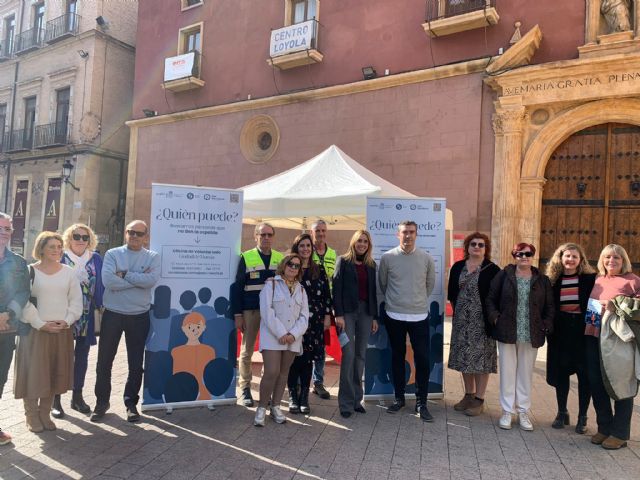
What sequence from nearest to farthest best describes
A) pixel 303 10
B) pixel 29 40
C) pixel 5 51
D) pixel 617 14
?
pixel 617 14
pixel 303 10
pixel 29 40
pixel 5 51

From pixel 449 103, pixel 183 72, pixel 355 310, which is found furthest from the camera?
pixel 183 72

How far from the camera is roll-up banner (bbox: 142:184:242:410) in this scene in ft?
15.3

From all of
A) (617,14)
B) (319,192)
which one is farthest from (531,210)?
(319,192)

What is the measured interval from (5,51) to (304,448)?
2579cm

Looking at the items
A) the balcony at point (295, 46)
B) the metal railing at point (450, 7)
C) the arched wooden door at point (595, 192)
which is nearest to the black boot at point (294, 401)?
the arched wooden door at point (595, 192)

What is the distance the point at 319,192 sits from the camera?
21.8 feet

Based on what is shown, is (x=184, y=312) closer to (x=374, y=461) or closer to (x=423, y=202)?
(x=374, y=461)

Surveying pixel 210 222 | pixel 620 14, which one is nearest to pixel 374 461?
pixel 210 222

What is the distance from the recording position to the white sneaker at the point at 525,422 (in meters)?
4.49

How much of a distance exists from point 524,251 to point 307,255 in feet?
6.34

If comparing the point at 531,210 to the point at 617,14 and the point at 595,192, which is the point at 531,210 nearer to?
the point at 595,192

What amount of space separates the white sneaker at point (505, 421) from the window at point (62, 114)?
20001 millimetres

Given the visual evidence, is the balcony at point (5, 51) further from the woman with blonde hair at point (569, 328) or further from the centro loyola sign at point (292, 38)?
the woman with blonde hair at point (569, 328)

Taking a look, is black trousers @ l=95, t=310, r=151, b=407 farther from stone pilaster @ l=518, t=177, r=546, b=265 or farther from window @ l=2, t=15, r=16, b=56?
window @ l=2, t=15, r=16, b=56
